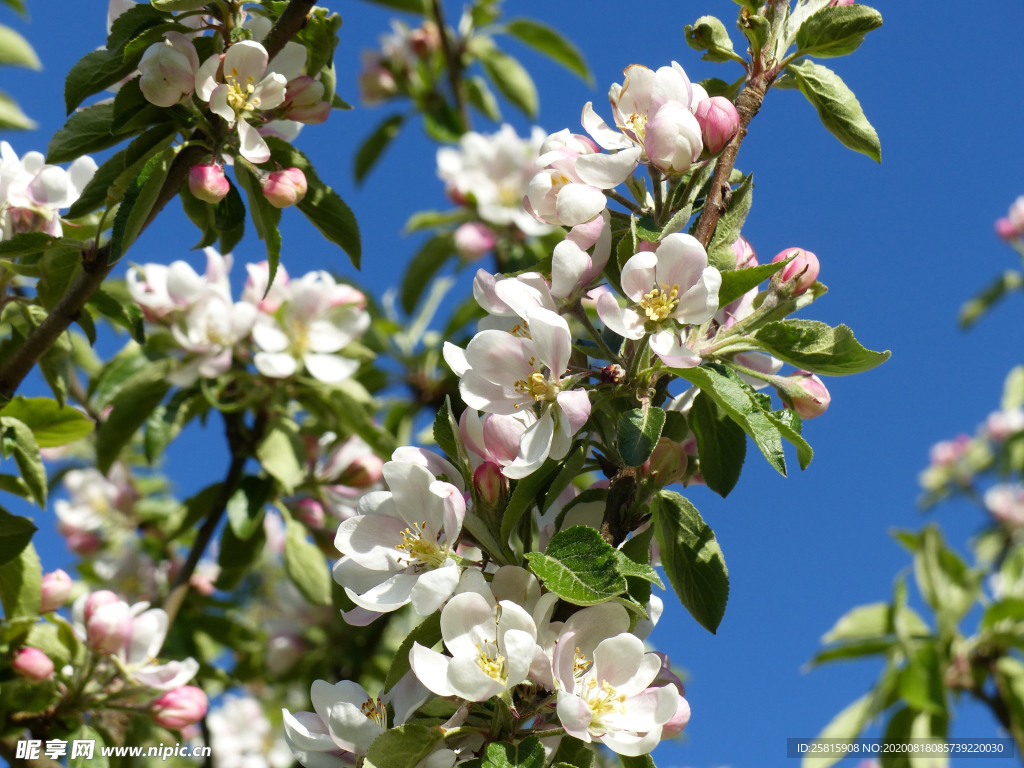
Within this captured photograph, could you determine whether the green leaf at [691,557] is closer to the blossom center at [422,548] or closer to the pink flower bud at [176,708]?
the blossom center at [422,548]

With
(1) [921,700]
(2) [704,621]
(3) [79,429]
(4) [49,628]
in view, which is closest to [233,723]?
(4) [49,628]

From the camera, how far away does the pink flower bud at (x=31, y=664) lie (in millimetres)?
1572

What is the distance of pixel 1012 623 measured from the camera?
130 inches

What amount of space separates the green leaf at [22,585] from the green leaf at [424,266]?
79.8 inches

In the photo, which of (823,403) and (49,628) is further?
(49,628)

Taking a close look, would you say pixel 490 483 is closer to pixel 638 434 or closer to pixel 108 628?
pixel 638 434

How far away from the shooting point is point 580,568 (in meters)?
0.85

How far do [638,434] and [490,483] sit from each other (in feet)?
0.57

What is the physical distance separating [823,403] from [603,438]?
0.27m

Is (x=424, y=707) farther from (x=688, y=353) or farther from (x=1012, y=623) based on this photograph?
(x=1012, y=623)

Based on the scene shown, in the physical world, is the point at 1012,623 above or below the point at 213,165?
above

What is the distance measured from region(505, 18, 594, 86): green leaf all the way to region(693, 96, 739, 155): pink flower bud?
8.39 feet

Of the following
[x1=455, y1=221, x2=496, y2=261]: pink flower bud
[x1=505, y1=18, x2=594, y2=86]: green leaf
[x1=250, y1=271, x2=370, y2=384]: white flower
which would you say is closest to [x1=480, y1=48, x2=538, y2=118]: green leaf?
[x1=505, y1=18, x2=594, y2=86]: green leaf

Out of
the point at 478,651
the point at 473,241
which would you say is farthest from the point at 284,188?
the point at 473,241
